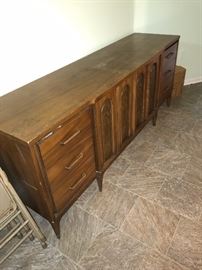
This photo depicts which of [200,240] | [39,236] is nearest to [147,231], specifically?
[200,240]

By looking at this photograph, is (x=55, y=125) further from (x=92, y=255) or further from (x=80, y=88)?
(x=92, y=255)

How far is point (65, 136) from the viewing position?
120 centimetres

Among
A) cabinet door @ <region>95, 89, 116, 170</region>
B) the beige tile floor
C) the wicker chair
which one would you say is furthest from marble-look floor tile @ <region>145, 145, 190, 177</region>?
the wicker chair

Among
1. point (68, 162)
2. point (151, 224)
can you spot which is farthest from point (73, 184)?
point (151, 224)

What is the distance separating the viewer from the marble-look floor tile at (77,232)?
1401 millimetres

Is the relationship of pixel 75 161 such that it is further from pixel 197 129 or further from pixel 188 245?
pixel 197 129

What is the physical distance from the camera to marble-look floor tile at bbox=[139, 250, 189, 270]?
4.23ft

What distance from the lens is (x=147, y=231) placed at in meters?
1.47

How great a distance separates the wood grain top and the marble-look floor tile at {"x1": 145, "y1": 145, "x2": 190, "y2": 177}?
0.84 m

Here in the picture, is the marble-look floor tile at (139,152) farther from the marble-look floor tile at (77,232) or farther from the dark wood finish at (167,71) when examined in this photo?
the marble-look floor tile at (77,232)

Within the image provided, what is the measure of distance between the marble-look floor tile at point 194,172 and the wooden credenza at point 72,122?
548mm

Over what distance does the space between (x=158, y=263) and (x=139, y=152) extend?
3.26 feet

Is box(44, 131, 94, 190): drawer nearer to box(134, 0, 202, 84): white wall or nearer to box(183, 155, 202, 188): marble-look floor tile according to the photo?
box(183, 155, 202, 188): marble-look floor tile

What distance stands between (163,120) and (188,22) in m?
1.29
